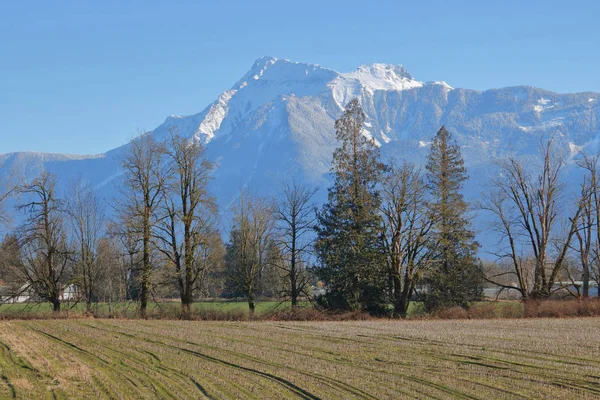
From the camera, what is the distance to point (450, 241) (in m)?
45.3

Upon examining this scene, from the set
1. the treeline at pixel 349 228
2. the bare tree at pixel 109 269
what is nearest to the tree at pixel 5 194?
the treeline at pixel 349 228

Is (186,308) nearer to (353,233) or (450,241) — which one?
(353,233)

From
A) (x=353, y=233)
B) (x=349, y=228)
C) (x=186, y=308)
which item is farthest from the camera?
(x=349, y=228)

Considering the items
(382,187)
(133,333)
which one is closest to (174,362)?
(133,333)

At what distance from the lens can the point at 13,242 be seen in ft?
137

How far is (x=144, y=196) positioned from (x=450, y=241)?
22.5m

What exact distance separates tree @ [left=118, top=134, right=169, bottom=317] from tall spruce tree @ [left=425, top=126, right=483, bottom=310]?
19729 mm

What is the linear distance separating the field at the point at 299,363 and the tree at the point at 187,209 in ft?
41.2

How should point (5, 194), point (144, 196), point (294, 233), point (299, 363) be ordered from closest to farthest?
point (299, 363) → point (144, 196) → point (5, 194) → point (294, 233)

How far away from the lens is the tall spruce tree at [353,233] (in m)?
43.2

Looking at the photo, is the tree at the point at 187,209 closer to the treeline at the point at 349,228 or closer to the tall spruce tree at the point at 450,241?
the treeline at the point at 349,228

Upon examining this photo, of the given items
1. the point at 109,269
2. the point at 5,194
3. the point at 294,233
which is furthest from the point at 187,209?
the point at 109,269

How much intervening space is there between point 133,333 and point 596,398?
2087 centimetres

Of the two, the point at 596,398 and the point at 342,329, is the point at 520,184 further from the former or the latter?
the point at 596,398
